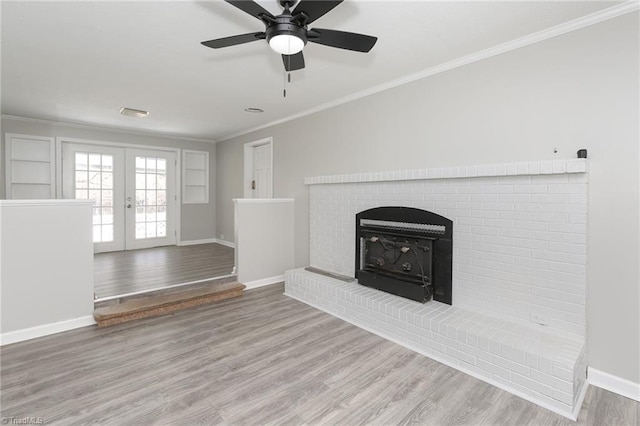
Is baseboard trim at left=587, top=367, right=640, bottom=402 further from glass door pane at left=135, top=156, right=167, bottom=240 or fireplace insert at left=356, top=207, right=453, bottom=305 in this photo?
glass door pane at left=135, top=156, right=167, bottom=240

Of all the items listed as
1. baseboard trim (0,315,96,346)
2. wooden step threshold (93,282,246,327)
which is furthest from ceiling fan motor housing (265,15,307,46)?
baseboard trim (0,315,96,346)

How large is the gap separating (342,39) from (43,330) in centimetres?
348

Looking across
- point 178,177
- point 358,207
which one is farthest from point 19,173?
point 358,207

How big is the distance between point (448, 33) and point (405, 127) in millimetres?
1021

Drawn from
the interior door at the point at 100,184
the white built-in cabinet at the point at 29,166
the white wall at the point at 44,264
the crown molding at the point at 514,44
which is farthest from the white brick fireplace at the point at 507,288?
the white built-in cabinet at the point at 29,166

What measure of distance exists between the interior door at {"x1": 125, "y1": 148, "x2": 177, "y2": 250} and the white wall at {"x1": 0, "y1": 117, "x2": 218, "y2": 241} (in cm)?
22

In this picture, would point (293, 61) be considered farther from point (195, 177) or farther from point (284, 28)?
point (195, 177)

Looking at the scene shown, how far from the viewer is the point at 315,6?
166 cm

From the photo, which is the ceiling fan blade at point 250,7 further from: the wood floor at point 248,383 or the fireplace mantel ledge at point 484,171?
the wood floor at point 248,383

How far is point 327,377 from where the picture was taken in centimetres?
226

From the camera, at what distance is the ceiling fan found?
1672 mm

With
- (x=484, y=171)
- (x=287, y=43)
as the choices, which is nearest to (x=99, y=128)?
(x=287, y=43)

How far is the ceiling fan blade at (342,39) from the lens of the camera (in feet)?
6.16

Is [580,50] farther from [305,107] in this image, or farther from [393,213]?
[305,107]
